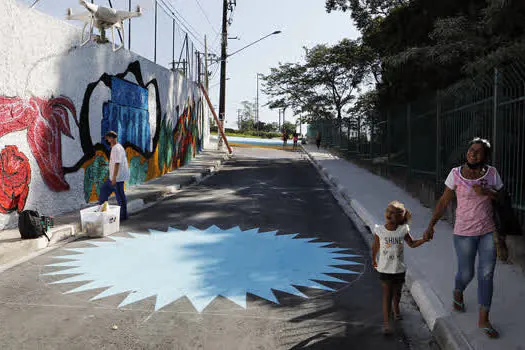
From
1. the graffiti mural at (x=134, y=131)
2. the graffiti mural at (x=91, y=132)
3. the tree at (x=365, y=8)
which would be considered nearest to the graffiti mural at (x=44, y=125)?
the graffiti mural at (x=91, y=132)

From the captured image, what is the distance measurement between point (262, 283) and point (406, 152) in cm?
871

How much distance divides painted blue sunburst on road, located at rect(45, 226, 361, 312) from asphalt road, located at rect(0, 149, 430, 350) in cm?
1

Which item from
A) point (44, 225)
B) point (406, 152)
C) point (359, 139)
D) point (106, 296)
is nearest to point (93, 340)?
point (106, 296)

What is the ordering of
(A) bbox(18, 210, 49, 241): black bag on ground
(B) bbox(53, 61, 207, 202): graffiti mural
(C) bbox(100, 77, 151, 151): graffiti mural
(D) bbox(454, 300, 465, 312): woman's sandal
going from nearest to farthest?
(D) bbox(454, 300, 465, 312): woman's sandal
(A) bbox(18, 210, 49, 241): black bag on ground
(B) bbox(53, 61, 207, 202): graffiti mural
(C) bbox(100, 77, 151, 151): graffiti mural

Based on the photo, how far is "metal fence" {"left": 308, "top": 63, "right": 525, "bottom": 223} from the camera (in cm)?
578

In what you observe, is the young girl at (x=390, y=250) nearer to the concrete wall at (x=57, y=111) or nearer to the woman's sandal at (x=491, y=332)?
the woman's sandal at (x=491, y=332)

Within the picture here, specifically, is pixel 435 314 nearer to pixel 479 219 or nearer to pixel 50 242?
pixel 479 219

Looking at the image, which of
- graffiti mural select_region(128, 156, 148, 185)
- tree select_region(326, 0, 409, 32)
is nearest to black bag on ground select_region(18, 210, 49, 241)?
graffiti mural select_region(128, 156, 148, 185)

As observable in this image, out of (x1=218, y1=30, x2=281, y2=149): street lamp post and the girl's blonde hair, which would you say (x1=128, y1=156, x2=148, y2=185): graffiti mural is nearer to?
the girl's blonde hair

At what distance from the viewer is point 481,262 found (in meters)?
3.94

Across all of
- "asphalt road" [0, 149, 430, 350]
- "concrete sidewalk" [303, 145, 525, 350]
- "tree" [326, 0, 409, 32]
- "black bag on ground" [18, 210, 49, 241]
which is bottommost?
"asphalt road" [0, 149, 430, 350]

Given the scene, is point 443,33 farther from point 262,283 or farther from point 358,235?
point 262,283

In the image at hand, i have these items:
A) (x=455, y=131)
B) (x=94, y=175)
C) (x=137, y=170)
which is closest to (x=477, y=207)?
(x=455, y=131)

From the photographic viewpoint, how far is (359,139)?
21.9 metres
